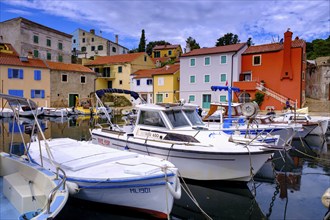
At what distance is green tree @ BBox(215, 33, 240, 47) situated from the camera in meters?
61.8

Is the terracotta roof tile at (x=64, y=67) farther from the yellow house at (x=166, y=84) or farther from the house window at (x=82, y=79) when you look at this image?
the yellow house at (x=166, y=84)

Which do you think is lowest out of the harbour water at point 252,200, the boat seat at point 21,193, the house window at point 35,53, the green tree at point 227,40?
the harbour water at point 252,200

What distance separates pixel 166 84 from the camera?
41.1 metres

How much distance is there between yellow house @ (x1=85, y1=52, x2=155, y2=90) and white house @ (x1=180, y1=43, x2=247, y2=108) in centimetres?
1165

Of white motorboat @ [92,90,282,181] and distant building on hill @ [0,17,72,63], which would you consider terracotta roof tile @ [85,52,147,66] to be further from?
white motorboat @ [92,90,282,181]

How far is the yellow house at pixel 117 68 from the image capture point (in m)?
46.9

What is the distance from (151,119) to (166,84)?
31346 millimetres

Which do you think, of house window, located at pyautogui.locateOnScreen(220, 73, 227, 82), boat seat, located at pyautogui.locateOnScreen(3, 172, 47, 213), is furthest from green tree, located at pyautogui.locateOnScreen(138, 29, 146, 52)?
boat seat, located at pyautogui.locateOnScreen(3, 172, 47, 213)

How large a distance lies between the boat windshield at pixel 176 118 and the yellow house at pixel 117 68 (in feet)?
122

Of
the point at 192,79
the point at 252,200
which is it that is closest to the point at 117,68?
the point at 192,79

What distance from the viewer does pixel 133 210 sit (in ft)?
21.3

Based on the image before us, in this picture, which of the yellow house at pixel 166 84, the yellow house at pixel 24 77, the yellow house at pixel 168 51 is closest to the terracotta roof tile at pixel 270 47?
the yellow house at pixel 166 84

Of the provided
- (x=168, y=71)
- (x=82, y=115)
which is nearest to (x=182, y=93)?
(x=168, y=71)

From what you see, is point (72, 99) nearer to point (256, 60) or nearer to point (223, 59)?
point (223, 59)
